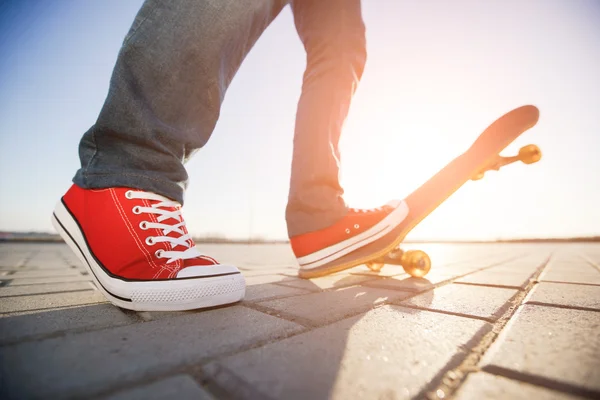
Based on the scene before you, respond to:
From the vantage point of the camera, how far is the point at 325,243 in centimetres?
142

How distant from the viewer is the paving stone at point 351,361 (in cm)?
40

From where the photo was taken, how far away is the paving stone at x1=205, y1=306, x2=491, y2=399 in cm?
40

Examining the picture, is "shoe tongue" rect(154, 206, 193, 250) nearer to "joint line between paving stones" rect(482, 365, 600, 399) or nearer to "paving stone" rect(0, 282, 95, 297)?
"paving stone" rect(0, 282, 95, 297)

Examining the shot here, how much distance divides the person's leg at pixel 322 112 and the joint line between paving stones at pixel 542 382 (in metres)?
1.00

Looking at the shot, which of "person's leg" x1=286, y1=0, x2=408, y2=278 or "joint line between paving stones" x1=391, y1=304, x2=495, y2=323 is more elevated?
"person's leg" x1=286, y1=0, x2=408, y2=278

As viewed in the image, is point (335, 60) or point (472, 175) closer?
point (335, 60)

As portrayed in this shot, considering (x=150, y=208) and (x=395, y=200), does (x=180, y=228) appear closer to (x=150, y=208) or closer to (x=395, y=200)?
(x=150, y=208)

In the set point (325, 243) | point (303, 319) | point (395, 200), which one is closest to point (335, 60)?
point (395, 200)

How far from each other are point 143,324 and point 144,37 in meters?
0.74

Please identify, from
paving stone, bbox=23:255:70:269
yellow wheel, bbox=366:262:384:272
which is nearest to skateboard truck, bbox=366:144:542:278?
yellow wheel, bbox=366:262:384:272

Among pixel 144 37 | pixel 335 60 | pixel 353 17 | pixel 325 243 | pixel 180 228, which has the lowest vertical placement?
pixel 325 243

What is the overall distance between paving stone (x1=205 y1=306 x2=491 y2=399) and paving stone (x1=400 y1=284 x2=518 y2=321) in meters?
0.14

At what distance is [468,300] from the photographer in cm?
96

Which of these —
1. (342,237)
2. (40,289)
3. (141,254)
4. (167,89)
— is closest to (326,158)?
(342,237)
